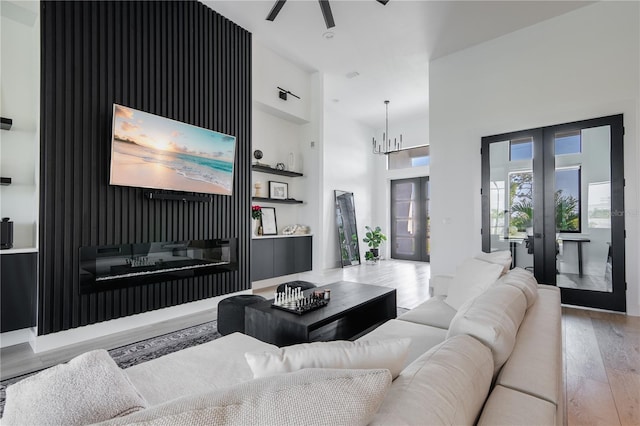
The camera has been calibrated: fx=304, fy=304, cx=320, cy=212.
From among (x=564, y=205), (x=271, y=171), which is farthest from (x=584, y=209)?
(x=271, y=171)

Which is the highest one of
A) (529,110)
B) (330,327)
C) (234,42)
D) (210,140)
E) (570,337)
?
(234,42)

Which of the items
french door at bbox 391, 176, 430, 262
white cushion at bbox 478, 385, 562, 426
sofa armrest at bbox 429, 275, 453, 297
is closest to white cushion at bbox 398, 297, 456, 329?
sofa armrest at bbox 429, 275, 453, 297

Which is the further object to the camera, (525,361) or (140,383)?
(140,383)

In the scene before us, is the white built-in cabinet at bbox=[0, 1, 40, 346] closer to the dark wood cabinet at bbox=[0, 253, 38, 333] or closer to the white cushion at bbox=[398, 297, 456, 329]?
the dark wood cabinet at bbox=[0, 253, 38, 333]

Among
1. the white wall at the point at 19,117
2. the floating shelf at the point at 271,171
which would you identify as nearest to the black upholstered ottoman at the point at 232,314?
the white wall at the point at 19,117

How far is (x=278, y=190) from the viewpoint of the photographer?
17.4 ft

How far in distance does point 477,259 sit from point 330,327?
1279mm

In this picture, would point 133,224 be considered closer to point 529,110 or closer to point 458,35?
point 458,35

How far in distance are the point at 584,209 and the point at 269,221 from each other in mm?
4371

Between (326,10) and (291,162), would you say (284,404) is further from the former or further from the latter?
(291,162)

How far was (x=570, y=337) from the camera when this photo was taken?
286 centimetres

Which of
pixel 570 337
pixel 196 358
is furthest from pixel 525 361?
pixel 570 337

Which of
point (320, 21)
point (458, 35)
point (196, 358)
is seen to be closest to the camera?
point (196, 358)

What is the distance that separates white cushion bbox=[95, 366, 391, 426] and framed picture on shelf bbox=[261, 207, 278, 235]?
4443 millimetres
